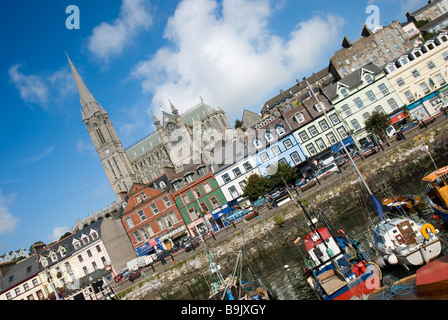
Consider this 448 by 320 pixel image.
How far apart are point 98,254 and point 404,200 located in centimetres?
5157

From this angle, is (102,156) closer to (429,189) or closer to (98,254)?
(98,254)

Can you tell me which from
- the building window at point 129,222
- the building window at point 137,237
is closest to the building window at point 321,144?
the building window at point 137,237

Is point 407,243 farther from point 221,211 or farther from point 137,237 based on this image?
point 137,237

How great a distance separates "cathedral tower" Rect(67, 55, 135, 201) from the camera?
10444 cm

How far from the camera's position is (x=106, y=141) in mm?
108188

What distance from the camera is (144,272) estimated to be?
39094 millimetres

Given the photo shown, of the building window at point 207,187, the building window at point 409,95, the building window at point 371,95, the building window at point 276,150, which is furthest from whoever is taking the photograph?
the building window at point 207,187

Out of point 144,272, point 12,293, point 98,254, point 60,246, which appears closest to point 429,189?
point 144,272

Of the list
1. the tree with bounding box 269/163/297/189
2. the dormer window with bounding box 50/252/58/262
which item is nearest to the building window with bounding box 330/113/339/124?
the tree with bounding box 269/163/297/189

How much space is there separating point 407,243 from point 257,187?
1165 inches

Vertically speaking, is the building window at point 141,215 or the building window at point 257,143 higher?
the building window at point 257,143

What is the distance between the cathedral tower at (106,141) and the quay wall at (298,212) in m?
70.7

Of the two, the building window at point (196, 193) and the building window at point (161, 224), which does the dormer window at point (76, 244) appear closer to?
the building window at point (161, 224)

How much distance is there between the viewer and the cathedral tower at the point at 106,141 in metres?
104
